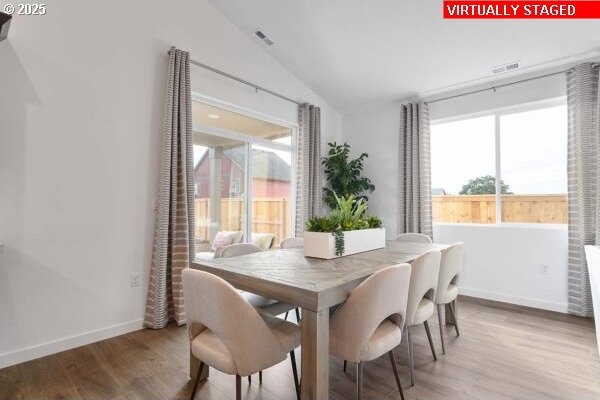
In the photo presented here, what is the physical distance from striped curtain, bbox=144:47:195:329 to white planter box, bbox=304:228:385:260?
1385 mm

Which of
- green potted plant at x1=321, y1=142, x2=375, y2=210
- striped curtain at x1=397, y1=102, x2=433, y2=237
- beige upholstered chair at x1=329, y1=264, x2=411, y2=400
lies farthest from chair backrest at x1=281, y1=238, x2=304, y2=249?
striped curtain at x1=397, y1=102, x2=433, y2=237

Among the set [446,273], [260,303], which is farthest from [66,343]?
[446,273]

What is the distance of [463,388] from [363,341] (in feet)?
3.06

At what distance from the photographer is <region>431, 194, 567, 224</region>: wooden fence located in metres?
3.46

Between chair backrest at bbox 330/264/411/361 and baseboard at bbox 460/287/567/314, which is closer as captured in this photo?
chair backrest at bbox 330/264/411/361

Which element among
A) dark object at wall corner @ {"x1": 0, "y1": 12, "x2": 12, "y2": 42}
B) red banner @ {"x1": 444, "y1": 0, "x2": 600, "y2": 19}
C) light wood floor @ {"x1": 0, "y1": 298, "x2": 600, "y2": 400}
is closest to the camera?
dark object at wall corner @ {"x1": 0, "y1": 12, "x2": 12, "y2": 42}

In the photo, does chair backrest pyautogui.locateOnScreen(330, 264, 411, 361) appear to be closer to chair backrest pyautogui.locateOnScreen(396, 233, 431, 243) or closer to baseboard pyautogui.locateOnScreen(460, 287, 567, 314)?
chair backrest pyautogui.locateOnScreen(396, 233, 431, 243)

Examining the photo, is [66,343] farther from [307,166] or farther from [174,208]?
[307,166]

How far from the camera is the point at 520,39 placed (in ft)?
9.88

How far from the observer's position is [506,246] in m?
3.64

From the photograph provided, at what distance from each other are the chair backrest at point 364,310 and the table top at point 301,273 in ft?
0.26

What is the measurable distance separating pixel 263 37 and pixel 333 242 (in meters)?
2.81

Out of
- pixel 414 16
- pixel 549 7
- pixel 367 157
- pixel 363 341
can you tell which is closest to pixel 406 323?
pixel 363 341

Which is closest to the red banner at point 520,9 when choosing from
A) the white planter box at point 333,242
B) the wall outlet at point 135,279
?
the white planter box at point 333,242
